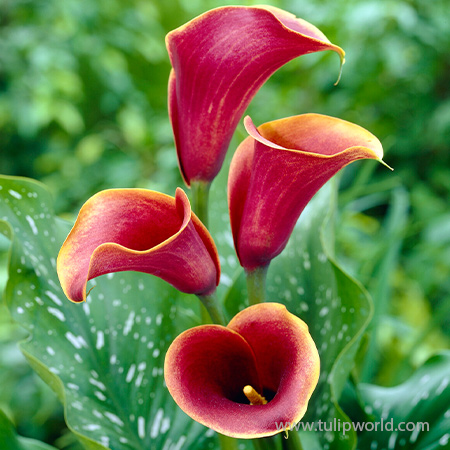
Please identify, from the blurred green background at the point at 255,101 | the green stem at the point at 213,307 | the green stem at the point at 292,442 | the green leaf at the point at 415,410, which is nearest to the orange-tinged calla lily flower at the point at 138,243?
the green stem at the point at 213,307

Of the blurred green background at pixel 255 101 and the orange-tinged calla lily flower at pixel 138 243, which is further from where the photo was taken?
the blurred green background at pixel 255 101

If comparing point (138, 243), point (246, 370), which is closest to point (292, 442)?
point (246, 370)

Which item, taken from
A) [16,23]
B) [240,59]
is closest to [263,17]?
[240,59]

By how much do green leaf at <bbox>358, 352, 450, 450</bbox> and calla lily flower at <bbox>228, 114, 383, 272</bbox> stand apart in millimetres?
224

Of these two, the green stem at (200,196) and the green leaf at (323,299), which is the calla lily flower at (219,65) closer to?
the green stem at (200,196)

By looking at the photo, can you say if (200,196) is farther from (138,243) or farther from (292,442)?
(292,442)

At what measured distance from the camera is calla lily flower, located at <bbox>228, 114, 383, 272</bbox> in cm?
26

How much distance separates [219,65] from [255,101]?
135cm

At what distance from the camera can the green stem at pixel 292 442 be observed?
11.9 inches

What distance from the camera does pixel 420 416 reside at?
41 centimetres

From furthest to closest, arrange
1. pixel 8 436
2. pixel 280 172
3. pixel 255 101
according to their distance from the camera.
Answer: pixel 255 101
pixel 8 436
pixel 280 172

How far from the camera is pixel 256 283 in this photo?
31cm

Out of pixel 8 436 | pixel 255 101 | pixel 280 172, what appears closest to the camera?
pixel 280 172

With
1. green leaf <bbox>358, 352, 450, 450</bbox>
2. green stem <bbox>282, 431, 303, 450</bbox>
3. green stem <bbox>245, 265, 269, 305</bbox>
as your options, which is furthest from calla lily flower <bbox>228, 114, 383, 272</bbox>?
green leaf <bbox>358, 352, 450, 450</bbox>
